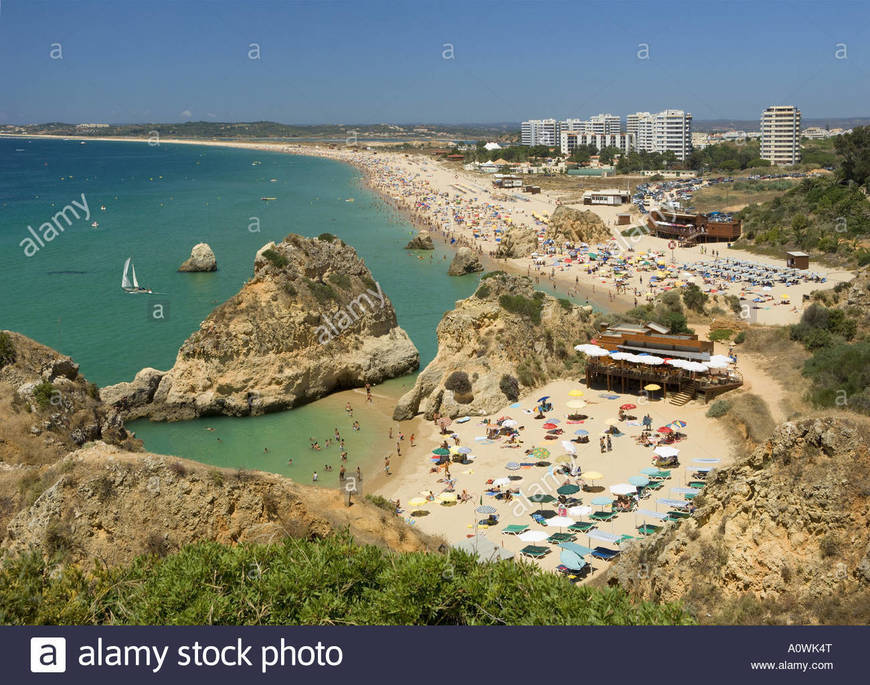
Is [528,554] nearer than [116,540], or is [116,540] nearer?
[116,540]

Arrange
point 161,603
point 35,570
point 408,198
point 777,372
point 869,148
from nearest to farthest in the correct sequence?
point 161,603, point 35,570, point 777,372, point 869,148, point 408,198

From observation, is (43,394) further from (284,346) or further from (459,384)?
(459,384)

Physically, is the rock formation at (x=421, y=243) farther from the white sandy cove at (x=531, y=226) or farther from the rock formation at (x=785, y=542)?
the rock formation at (x=785, y=542)

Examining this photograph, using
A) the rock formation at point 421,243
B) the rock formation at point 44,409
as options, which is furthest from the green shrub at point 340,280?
the rock formation at point 421,243

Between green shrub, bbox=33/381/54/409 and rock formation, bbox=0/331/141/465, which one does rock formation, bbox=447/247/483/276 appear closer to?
rock formation, bbox=0/331/141/465

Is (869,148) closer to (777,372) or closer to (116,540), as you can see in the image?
(777,372)

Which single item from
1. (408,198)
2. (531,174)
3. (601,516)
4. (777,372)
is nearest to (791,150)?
(531,174)
